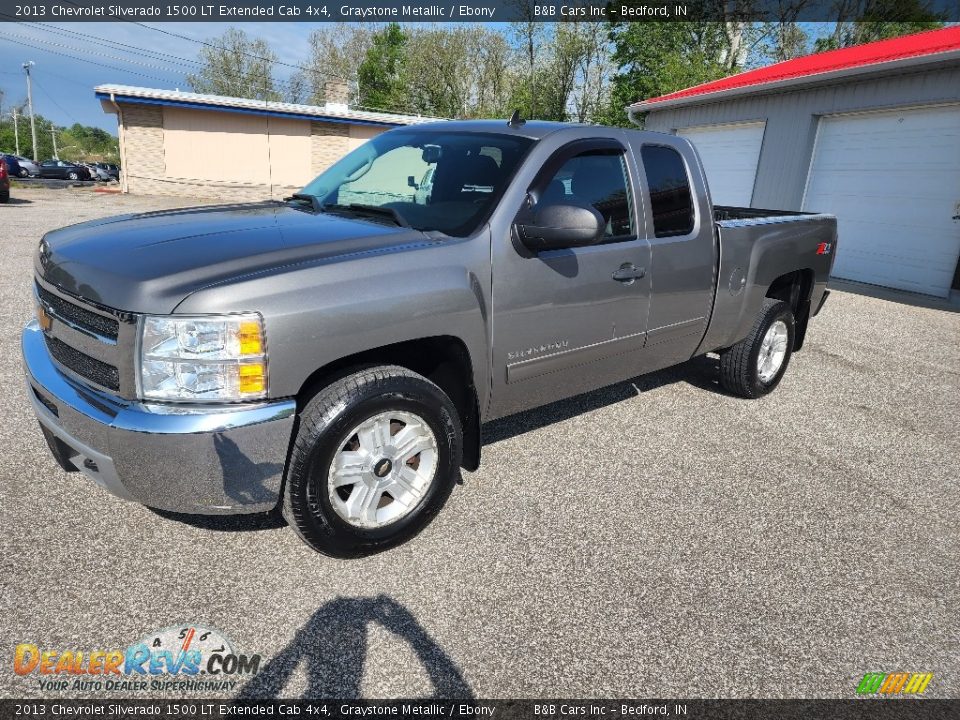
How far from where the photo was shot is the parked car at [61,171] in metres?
42.2

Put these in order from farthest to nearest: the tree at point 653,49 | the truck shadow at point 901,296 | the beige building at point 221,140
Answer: the tree at point 653,49 → the beige building at point 221,140 → the truck shadow at point 901,296

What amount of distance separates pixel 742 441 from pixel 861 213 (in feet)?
30.2

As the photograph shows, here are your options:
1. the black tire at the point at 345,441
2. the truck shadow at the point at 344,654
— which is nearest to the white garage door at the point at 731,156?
the black tire at the point at 345,441

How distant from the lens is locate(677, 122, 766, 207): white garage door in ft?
45.2

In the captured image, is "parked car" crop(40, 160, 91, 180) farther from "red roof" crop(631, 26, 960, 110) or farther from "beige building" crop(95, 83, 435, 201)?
"red roof" crop(631, 26, 960, 110)

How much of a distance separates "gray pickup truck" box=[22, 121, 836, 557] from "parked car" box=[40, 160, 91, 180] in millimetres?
48045

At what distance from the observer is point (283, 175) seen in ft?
90.8

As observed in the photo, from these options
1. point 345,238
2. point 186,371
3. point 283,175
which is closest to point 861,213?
point 345,238

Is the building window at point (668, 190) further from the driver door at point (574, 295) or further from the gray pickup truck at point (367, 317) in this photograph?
the driver door at point (574, 295)

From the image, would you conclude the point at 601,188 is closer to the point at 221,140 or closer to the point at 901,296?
the point at 901,296

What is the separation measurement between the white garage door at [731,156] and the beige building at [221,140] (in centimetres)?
1695

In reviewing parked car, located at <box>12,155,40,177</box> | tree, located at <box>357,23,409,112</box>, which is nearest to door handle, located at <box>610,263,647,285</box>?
parked car, located at <box>12,155,40,177</box>

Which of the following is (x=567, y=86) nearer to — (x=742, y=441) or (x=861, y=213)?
(x=861, y=213)

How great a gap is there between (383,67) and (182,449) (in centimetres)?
5863
